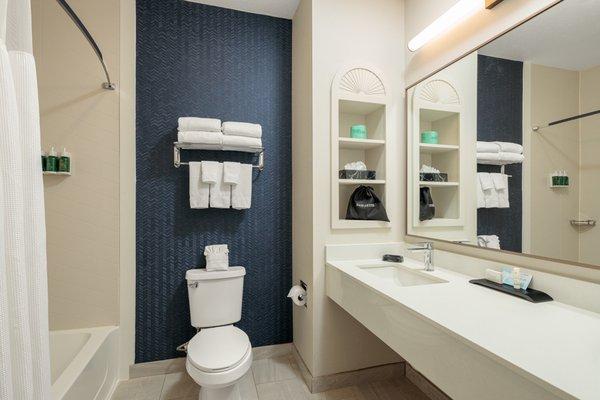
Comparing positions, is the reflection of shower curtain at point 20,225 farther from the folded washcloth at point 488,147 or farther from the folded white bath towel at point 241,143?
the folded washcloth at point 488,147

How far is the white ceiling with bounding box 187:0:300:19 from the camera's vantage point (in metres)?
2.05

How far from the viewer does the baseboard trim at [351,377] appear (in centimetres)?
178

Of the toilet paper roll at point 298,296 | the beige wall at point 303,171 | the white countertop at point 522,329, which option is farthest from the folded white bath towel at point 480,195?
the toilet paper roll at point 298,296

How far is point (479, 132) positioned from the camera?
1448 millimetres

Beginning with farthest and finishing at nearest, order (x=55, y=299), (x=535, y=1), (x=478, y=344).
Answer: (x=55, y=299) < (x=535, y=1) < (x=478, y=344)

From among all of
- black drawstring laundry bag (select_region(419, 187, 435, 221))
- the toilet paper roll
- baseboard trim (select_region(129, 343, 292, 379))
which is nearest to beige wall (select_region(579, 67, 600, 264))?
black drawstring laundry bag (select_region(419, 187, 435, 221))

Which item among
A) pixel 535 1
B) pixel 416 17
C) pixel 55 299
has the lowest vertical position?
pixel 55 299

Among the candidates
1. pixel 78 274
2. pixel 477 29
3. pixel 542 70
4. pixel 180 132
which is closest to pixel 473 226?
pixel 542 70

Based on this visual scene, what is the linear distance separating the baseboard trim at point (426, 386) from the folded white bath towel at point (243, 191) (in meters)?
1.54

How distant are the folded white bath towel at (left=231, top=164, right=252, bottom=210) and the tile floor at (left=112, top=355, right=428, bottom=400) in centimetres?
117

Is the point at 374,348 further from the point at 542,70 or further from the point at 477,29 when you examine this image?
the point at 477,29

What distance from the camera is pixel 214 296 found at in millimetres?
1875

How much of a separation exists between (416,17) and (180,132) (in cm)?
171

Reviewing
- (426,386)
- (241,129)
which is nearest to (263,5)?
(241,129)
